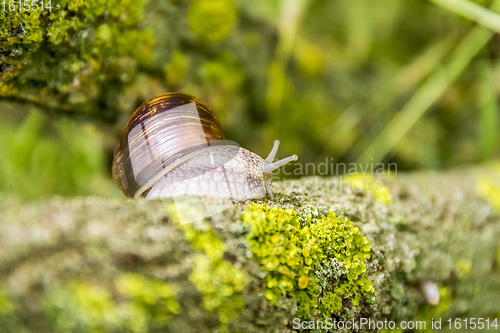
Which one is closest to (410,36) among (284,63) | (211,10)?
(284,63)

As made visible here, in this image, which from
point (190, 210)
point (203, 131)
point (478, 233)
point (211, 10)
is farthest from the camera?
point (211, 10)

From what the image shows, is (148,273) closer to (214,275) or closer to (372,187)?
(214,275)

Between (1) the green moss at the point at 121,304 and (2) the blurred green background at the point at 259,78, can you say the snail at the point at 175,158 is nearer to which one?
(1) the green moss at the point at 121,304

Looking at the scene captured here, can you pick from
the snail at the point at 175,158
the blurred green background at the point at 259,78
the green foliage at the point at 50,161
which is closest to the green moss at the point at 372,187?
the snail at the point at 175,158

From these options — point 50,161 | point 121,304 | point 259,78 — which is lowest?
point 121,304

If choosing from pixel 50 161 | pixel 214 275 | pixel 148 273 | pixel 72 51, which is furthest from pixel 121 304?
pixel 50 161

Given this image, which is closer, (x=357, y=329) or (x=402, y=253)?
(x=357, y=329)

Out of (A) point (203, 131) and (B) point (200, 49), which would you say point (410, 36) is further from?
(A) point (203, 131)
